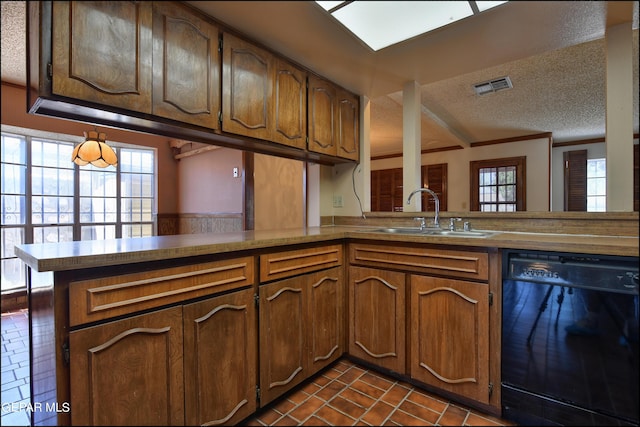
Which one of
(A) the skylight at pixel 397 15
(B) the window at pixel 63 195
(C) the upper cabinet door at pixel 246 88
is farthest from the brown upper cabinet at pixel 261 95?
(B) the window at pixel 63 195

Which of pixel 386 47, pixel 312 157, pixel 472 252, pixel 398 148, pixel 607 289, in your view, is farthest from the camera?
pixel 398 148

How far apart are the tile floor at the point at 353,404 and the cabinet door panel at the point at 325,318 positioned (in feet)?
0.40

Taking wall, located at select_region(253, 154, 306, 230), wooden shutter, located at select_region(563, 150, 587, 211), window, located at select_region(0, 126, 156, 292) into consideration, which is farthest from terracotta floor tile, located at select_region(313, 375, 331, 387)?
wooden shutter, located at select_region(563, 150, 587, 211)

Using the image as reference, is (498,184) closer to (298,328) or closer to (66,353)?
(298,328)

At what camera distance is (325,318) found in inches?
69.4

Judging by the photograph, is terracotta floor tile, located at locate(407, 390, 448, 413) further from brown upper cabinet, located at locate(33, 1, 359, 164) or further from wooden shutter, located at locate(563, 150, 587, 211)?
wooden shutter, located at locate(563, 150, 587, 211)

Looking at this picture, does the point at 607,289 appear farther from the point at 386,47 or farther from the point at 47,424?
the point at 47,424

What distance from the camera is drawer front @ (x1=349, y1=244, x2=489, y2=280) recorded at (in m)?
1.43

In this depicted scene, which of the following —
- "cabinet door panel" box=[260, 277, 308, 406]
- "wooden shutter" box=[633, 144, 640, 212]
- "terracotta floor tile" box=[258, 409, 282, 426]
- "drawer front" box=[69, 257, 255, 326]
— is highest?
"wooden shutter" box=[633, 144, 640, 212]

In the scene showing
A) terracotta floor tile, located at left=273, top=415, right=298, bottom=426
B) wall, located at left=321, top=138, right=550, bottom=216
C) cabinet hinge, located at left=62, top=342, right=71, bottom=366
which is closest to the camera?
cabinet hinge, located at left=62, top=342, right=71, bottom=366

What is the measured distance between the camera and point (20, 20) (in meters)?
1.94

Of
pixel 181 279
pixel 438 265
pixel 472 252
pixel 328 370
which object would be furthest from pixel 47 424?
pixel 472 252

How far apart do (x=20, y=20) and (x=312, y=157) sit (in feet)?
6.72

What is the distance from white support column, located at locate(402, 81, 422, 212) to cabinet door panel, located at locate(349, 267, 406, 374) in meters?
0.72
